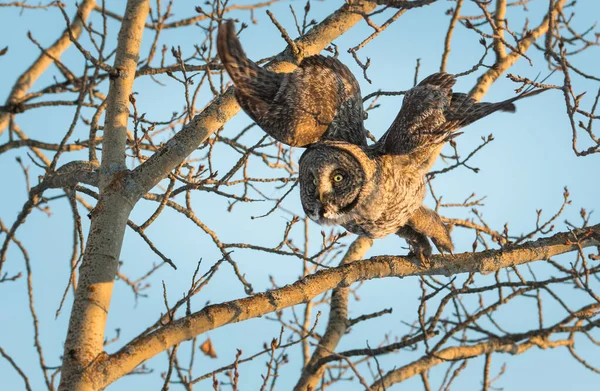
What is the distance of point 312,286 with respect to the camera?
4121 mm

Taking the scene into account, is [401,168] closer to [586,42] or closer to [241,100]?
[241,100]

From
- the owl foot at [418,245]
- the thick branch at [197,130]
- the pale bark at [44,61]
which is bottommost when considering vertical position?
the owl foot at [418,245]

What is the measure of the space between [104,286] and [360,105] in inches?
91.1

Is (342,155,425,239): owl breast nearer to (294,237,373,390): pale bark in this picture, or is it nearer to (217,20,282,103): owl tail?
(294,237,373,390): pale bark

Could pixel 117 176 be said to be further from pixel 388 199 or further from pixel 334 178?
pixel 388 199

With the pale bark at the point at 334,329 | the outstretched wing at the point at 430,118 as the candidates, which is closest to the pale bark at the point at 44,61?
the pale bark at the point at 334,329

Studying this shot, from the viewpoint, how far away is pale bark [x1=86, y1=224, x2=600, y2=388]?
356cm

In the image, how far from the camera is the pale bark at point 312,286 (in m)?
3.56

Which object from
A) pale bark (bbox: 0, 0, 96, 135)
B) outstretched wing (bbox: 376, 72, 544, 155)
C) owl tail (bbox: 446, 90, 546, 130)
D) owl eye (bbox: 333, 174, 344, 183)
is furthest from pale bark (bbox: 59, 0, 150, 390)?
pale bark (bbox: 0, 0, 96, 135)

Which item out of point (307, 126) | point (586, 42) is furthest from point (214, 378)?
point (586, 42)

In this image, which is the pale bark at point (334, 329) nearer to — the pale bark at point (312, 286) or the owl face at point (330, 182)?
the owl face at point (330, 182)

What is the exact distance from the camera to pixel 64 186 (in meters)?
4.93

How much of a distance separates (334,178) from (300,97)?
636 millimetres

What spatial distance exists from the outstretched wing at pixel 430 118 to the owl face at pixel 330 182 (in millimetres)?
302
